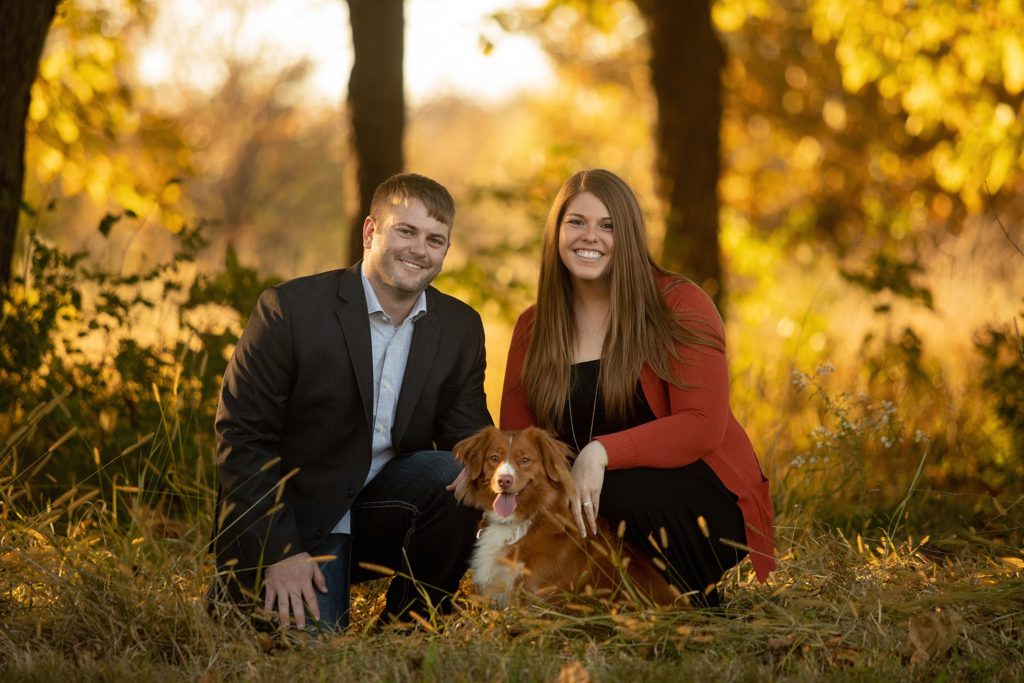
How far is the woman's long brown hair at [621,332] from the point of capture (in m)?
4.20

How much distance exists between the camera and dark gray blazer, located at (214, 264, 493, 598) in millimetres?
3912

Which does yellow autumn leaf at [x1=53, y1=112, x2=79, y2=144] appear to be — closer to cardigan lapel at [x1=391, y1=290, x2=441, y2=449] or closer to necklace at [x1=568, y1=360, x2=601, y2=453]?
cardigan lapel at [x1=391, y1=290, x2=441, y2=449]

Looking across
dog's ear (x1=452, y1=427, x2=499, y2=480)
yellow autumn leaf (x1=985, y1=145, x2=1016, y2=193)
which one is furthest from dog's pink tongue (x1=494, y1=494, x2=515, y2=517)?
yellow autumn leaf (x1=985, y1=145, x2=1016, y2=193)

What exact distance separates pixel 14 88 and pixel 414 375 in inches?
111

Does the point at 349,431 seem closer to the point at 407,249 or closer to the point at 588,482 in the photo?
the point at 407,249

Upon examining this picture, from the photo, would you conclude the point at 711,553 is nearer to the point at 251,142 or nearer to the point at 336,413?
the point at 336,413

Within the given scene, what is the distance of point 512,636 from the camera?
12.4 feet

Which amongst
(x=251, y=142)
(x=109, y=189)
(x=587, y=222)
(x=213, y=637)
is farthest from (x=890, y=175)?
(x=213, y=637)

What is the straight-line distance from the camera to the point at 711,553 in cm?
412

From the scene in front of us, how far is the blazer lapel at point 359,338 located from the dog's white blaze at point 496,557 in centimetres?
61

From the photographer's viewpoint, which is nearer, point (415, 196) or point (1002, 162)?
point (415, 196)

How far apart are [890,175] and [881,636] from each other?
1557 cm

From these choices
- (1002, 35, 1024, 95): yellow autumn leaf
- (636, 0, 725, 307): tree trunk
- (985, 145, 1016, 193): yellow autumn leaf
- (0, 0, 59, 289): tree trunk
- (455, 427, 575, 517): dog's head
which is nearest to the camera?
(455, 427, 575, 517): dog's head

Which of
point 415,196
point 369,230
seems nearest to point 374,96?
point 369,230
